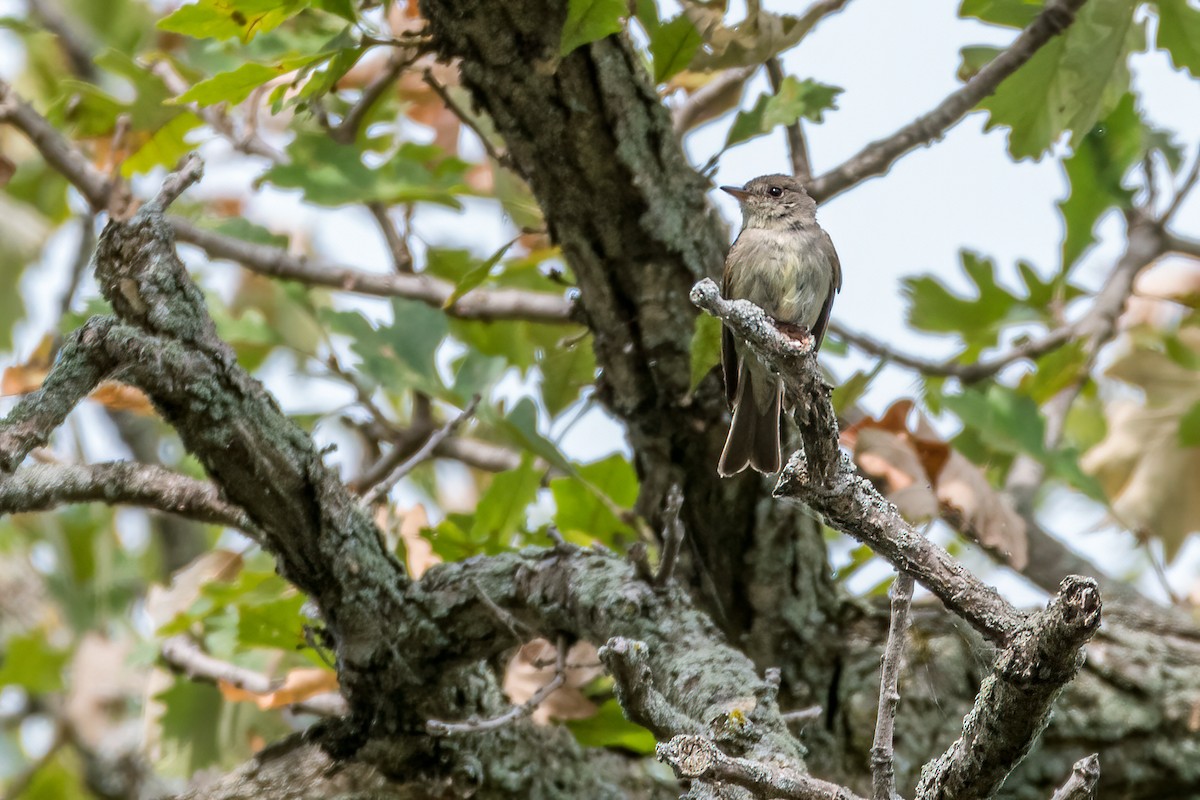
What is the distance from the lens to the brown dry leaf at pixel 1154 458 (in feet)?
14.8

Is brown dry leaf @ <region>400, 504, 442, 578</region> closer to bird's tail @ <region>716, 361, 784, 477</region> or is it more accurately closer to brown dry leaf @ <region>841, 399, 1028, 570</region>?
bird's tail @ <region>716, 361, 784, 477</region>

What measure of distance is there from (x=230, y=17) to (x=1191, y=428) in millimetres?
3471

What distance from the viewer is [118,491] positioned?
8.38 feet

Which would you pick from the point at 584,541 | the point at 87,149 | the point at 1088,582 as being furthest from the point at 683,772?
the point at 87,149

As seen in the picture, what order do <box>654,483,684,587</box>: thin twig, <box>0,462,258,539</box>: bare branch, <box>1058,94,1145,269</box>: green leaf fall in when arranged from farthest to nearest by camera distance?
<box>1058,94,1145,269</box>: green leaf
<box>654,483,684,587</box>: thin twig
<box>0,462,258,539</box>: bare branch

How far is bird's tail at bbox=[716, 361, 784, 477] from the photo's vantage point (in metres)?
3.09

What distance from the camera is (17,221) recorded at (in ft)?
17.3

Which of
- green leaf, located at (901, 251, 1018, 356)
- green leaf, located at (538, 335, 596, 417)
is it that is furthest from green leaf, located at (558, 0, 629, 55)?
green leaf, located at (901, 251, 1018, 356)

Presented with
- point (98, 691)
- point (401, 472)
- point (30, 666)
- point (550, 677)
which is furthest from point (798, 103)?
point (98, 691)

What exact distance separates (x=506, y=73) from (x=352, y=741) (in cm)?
159

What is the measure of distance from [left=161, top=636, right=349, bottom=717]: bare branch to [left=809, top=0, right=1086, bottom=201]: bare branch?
192 cm

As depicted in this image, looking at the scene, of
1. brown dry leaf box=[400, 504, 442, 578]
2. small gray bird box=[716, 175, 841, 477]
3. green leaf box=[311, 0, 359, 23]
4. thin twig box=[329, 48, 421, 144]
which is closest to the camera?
green leaf box=[311, 0, 359, 23]

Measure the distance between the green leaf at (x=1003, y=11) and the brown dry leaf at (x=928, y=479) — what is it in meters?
1.04

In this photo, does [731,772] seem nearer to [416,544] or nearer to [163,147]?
[416,544]
